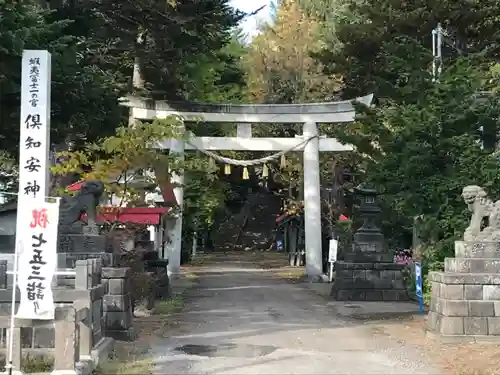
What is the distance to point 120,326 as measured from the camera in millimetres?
11102

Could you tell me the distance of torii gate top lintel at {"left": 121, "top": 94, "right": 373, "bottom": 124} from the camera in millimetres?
23734

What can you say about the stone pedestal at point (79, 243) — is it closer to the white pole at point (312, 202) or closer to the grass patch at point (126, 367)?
the grass patch at point (126, 367)

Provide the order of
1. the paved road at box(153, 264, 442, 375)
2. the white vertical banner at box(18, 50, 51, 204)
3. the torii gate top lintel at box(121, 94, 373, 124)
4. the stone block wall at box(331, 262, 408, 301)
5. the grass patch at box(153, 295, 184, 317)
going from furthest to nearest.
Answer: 1. the torii gate top lintel at box(121, 94, 373, 124)
2. the stone block wall at box(331, 262, 408, 301)
3. the grass patch at box(153, 295, 184, 317)
4. the white vertical banner at box(18, 50, 51, 204)
5. the paved road at box(153, 264, 442, 375)

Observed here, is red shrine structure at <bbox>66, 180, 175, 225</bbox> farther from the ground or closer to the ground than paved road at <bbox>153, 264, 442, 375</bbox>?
farther from the ground

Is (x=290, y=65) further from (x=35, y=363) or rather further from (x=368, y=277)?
(x=35, y=363)

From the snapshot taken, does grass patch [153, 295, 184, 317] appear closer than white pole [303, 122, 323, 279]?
Yes

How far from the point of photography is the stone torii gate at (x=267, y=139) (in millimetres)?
24047

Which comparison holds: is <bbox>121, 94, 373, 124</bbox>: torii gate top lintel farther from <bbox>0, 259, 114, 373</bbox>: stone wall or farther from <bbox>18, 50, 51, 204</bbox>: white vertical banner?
<bbox>0, 259, 114, 373</bbox>: stone wall

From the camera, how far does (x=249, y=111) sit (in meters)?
24.5

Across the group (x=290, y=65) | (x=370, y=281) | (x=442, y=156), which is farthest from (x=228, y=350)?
(x=290, y=65)

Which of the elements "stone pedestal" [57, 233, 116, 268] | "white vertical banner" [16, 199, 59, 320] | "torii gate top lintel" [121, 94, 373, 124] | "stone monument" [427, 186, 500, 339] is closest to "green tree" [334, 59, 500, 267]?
"stone monument" [427, 186, 500, 339]

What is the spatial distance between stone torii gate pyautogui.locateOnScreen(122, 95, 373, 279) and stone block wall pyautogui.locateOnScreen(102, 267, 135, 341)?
505 inches

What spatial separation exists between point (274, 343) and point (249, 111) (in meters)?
14.6

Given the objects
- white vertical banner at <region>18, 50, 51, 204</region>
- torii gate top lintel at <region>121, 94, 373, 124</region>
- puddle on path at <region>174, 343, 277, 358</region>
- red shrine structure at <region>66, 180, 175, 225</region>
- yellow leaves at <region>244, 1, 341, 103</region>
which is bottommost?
puddle on path at <region>174, 343, 277, 358</region>
